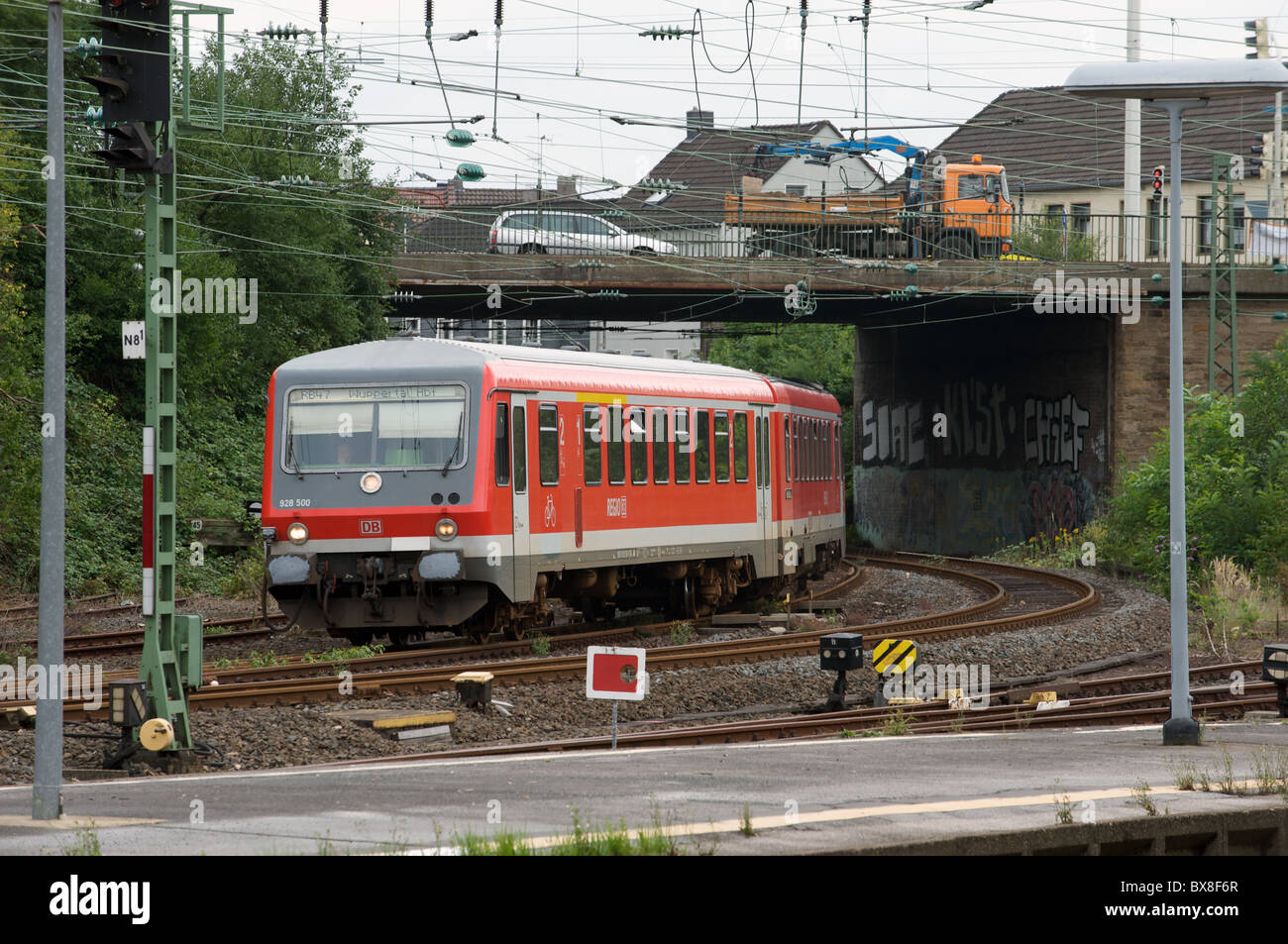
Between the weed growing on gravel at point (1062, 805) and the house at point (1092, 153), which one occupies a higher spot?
the house at point (1092, 153)

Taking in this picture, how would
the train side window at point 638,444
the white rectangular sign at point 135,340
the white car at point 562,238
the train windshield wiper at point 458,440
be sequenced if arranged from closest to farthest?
the white rectangular sign at point 135,340, the train windshield wiper at point 458,440, the train side window at point 638,444, the white car at point 562,238

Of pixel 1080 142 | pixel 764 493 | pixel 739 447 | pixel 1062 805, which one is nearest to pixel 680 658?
pixel 739 447

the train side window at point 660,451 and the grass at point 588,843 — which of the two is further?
the train side window at point 660,451

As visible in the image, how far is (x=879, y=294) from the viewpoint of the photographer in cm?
3500

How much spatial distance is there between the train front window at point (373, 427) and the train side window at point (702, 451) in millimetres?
5192

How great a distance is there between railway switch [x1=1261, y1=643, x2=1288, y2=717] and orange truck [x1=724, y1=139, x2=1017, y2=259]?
2083 centimetres

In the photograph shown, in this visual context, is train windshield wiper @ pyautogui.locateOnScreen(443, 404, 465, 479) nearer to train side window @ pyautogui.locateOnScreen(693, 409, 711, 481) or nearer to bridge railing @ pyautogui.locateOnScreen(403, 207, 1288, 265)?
train side window @ pyautogui.locateOnScreen(693, 409, 711, 481)

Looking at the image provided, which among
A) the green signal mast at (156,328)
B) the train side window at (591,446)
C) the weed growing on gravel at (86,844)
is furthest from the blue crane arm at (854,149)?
the weed growing on gravel at (86,844)

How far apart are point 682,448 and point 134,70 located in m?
11.8

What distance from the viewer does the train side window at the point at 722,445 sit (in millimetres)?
22766

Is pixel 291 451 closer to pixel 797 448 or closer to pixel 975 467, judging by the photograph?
pixel 797 448

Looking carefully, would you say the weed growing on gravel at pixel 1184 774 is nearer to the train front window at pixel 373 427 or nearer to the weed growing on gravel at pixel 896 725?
the weed growing on gravel at pixel 896 725

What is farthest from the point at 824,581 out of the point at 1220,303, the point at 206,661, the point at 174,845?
the point at 174,845

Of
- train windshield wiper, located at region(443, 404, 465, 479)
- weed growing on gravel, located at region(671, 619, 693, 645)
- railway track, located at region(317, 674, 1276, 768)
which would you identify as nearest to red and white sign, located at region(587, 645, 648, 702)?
railway track, located at region(317, 674, 1276, 768)
